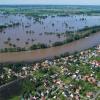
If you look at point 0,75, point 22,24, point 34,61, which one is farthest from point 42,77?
point 22,24

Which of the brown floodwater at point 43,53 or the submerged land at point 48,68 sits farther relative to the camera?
the brown floodwater at point 43,53

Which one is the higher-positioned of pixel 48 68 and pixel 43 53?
pixel 48 68

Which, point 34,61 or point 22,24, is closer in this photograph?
point 34,61

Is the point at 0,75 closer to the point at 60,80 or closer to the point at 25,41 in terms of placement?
the point at 60,80

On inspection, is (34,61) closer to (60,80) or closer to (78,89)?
(60,80)

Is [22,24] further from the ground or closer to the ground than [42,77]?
closer to the ground

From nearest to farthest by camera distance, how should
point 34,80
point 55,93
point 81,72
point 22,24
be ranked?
point 55,93 → point 34,80 → point 81,72 → point 22,24

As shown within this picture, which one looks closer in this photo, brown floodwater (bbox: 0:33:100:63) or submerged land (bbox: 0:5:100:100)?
submerged land (bbox: 0:5:100:100)

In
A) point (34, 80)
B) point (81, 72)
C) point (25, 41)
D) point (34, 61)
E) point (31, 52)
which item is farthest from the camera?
point (25, 41)

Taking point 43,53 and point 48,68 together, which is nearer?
point 48,68
